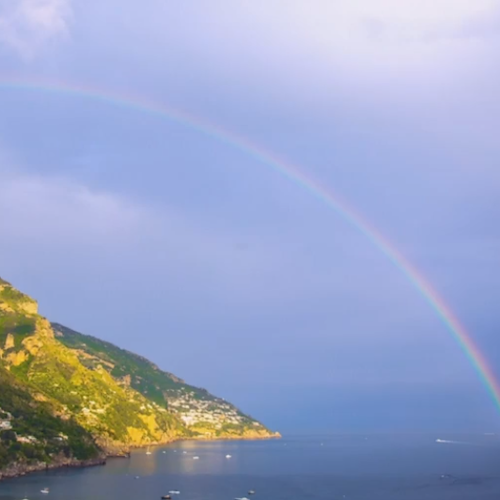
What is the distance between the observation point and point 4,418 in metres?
153

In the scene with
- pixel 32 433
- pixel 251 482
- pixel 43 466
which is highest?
pixel 32 433

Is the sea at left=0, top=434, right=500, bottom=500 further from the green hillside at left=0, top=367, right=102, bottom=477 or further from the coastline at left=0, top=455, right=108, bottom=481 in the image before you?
the green hillside at left=0, top=367, right=102, bottom=477

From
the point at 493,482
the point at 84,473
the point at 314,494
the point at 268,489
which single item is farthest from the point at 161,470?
the point at 493,482

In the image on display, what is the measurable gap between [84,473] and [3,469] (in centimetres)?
1873

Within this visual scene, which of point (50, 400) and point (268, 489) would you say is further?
point (50, 400)

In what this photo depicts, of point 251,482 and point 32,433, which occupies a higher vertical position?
point 32,433

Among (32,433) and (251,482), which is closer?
(251,482)

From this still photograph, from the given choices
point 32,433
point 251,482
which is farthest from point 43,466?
point 251,482

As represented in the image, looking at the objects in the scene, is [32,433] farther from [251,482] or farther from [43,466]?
[251,482]

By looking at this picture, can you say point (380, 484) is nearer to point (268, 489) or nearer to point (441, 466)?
point (268, 489)

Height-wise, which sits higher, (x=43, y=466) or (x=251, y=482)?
(x=251, y=482)

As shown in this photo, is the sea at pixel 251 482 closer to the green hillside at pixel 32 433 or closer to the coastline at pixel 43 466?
the coastline at pixel 43 466

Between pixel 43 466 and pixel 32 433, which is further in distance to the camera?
pixel 32 433

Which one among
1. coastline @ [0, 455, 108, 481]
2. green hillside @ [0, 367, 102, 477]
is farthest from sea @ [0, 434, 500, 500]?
green hillside @ [0, 367, 102, 477]
